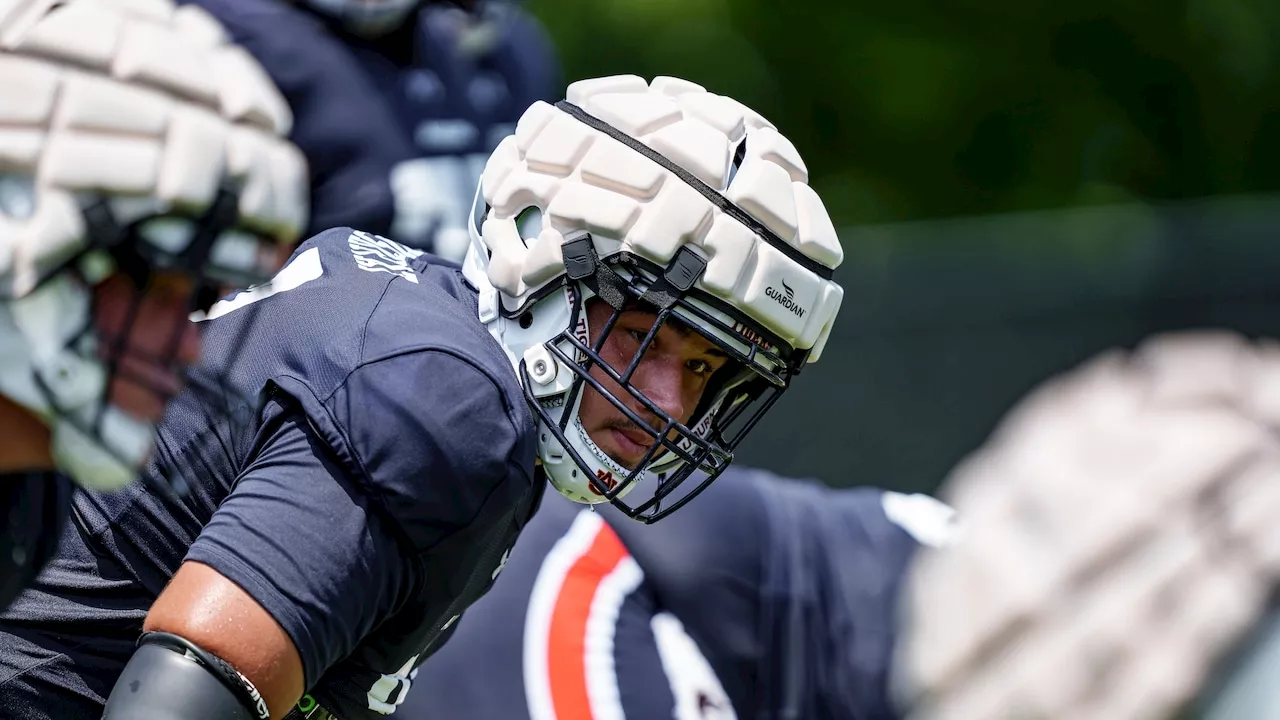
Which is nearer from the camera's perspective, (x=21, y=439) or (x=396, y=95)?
(x=21, y=439)

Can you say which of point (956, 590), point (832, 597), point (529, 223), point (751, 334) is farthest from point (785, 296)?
point (832, 597)

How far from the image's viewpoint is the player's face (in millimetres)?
2402

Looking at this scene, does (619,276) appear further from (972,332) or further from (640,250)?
(972,332)

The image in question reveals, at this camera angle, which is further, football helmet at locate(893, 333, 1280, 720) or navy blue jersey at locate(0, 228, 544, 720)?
navy blue jersey at locate(0, 228, 544, 720)

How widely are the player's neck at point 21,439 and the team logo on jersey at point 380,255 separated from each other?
0.85 metres

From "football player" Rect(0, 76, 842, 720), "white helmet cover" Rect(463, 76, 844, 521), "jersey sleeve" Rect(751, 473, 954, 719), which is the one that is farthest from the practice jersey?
"white helmet cover" Rect(463, 76, 844, 521)

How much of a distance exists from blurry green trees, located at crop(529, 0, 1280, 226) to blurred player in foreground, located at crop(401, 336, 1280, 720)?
3.34 metres

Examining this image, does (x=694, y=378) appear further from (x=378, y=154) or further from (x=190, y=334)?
(x=378, y=154)

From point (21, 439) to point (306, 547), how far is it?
1.74 feet

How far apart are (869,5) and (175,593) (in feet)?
19.4

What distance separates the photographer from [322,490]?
6.66 ft

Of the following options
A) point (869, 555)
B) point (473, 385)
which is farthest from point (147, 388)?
point (869, 555)

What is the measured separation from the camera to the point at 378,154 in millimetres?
4102

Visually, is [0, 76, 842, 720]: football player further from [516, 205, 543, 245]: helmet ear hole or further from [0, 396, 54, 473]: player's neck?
[0, 396, 54, 473]: player's neck
